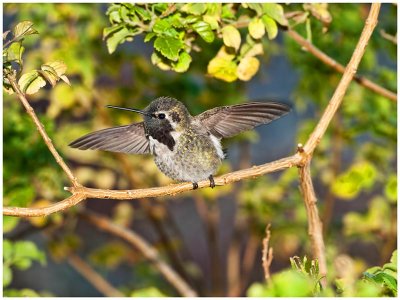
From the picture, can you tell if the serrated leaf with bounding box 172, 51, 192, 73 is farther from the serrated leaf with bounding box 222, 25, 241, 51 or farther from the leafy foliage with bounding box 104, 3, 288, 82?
the serrated leaf with bounding box 222, 25, 241, 51

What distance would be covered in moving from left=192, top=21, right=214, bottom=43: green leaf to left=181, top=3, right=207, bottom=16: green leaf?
0.03 metres

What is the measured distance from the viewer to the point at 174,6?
1.61 metres

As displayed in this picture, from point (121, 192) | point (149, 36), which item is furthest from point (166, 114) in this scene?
point (121, 192)

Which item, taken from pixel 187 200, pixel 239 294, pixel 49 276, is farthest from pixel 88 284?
pixel 239 294

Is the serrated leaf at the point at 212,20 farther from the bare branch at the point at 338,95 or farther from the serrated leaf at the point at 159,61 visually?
the bare branch at the point at 338,95

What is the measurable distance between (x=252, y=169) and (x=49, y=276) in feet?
13.8

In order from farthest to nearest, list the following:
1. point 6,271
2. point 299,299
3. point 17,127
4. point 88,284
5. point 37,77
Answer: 1. point 88,284
2. point 17,127
3. point 6,271
4. point 37,77
5. point 299,299

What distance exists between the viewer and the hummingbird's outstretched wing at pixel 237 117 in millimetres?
1718

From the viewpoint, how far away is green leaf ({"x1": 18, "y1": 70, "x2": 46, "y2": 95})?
1370mm

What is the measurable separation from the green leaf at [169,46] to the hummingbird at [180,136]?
291mm

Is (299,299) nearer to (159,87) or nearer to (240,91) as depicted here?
(159,87)

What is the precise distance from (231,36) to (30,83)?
54cm

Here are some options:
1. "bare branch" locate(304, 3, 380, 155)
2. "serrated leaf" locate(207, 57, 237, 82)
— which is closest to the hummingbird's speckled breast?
"serrated leaf" locate(207, 57, 237, 82)

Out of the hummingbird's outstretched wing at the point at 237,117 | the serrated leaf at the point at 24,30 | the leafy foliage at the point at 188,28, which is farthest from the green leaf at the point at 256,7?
the serrated leaf at the point at 24,30
